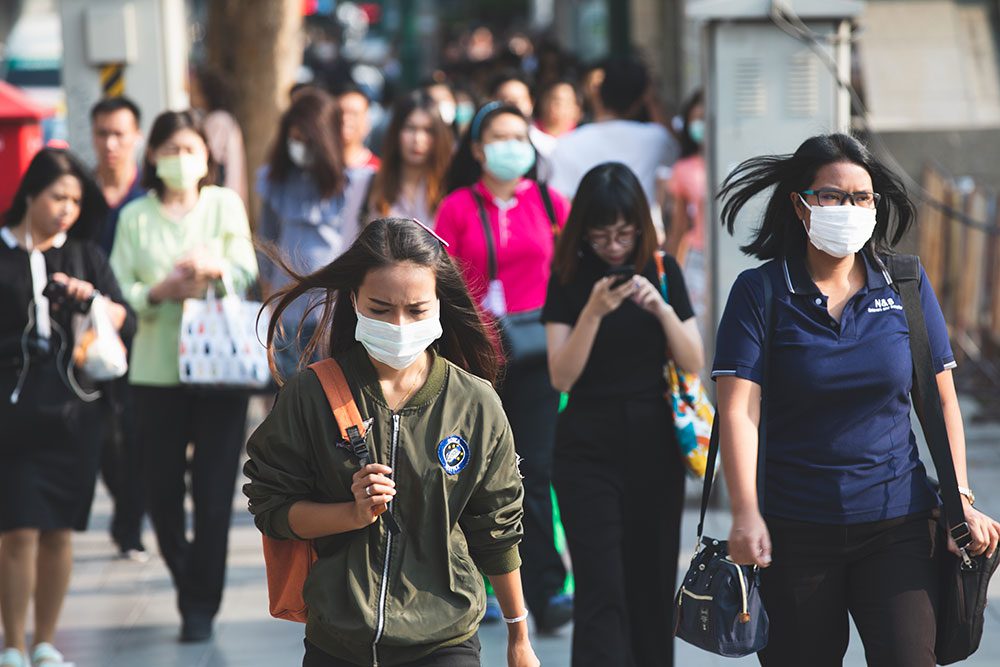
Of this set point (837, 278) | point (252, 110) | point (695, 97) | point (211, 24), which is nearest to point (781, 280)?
point (837, 278)

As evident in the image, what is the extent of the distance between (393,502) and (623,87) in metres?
5.70

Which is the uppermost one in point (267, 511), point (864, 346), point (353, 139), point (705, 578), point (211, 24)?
point (211, 24)

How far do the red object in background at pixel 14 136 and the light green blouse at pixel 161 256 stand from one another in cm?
188

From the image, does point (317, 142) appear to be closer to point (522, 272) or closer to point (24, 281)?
point (522, 272)

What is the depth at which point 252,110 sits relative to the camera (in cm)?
1312

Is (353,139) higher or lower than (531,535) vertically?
higher

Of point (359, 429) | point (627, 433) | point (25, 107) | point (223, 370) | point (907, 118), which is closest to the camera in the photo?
point (359, 429)

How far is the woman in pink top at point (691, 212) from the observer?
866 cm

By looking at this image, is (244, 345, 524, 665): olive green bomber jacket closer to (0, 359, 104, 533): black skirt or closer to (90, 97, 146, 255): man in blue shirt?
(0, 359, 104, 533): black skirt

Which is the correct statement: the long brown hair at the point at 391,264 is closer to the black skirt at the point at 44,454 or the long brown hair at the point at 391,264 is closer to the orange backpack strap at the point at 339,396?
the orange backpack strap at the point at 339,396

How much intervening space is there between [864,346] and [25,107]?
5287 mm

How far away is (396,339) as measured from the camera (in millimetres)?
3381

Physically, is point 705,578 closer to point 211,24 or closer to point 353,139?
point 353,139

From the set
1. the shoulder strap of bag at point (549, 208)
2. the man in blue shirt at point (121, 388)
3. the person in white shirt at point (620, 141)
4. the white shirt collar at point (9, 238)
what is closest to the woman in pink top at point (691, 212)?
the person in white shirt at point (620, 141)
